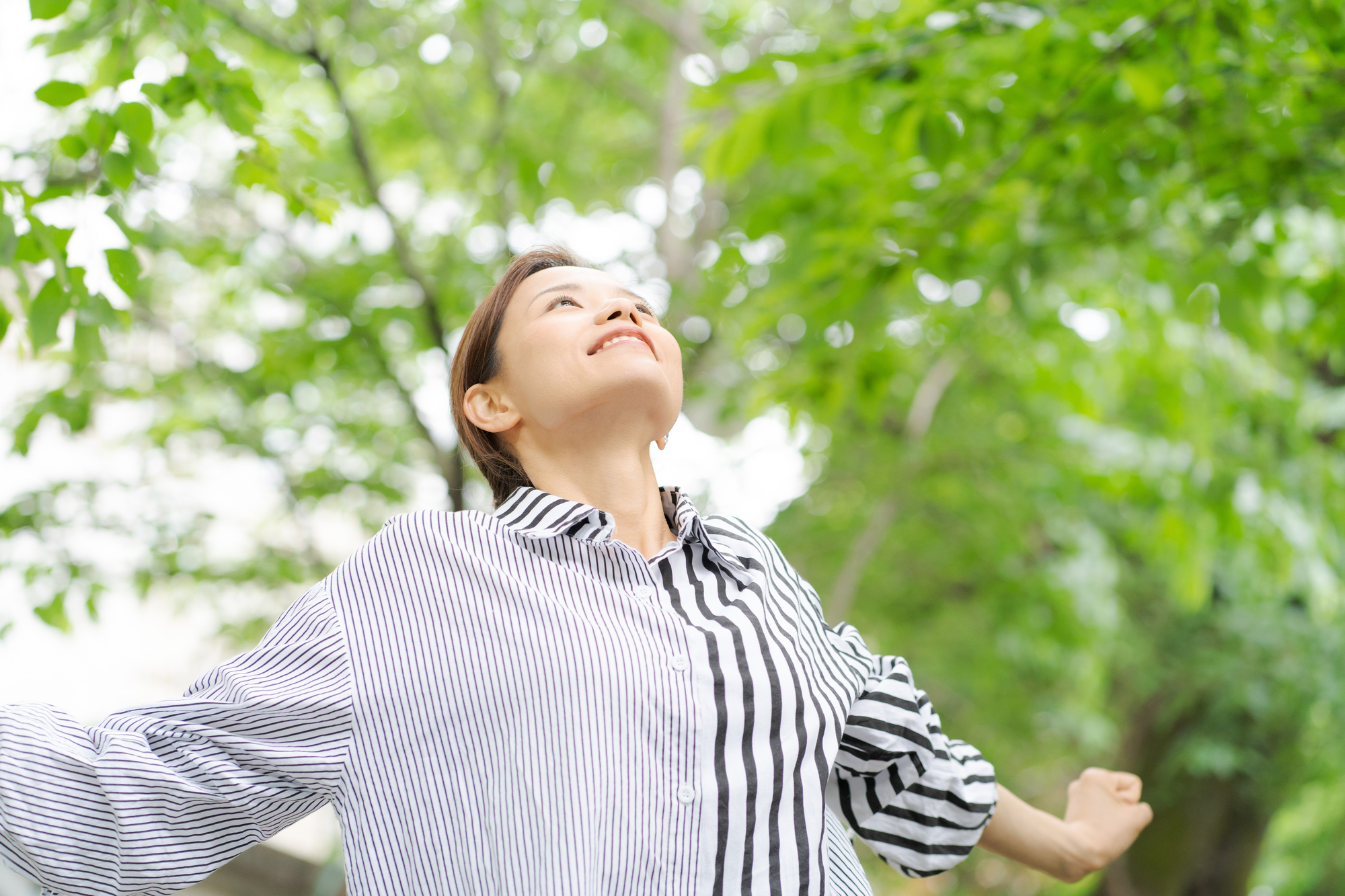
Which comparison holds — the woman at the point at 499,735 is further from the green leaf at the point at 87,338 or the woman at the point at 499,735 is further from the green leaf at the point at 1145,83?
the green leaf at the point at 1145,83

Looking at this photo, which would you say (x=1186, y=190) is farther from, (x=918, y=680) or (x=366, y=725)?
(x=918, y=680)

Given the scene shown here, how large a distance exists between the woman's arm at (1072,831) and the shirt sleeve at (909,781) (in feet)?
0.21

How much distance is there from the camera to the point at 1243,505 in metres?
4.44

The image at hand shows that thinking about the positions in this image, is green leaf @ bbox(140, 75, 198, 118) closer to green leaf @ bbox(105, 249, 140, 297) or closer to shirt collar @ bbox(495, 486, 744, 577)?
green leaf @ bbox(105, 249, 140, 297)

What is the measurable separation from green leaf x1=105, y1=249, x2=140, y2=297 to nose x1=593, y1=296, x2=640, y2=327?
2.64ft

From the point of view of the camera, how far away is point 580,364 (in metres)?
1.32

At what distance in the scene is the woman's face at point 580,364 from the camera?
1.32 metres

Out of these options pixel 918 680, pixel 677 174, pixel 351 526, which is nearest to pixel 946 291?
pixel 677 174

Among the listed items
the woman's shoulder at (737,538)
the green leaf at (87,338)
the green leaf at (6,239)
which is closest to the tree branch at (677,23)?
the green leaf at (87,338)

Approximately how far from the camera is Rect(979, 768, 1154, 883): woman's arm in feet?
4.88

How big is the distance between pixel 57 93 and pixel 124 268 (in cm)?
28

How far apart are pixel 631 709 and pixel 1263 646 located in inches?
237

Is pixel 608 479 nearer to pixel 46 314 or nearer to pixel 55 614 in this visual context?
pixel 46 314

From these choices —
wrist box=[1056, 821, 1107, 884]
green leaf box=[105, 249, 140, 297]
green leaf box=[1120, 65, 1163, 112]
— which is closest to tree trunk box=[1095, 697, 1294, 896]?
green leaf box=[1120, 65, 1163, 112]
